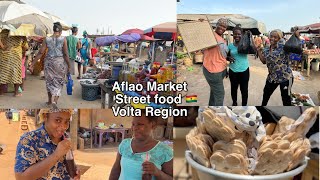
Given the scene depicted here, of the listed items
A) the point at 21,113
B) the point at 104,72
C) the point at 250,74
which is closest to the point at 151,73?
the point at 104,72

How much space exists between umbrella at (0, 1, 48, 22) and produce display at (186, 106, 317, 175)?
39.3 inches

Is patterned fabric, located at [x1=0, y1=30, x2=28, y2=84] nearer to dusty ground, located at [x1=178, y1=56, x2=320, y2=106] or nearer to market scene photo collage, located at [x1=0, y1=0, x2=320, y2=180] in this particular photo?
market scene photo collage, located at [x1=0, y1=0, x2=320, y2=180]

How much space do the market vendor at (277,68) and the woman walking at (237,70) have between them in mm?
77

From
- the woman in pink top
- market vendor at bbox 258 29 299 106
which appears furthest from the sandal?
market vendor at bbox 258 29 299 106

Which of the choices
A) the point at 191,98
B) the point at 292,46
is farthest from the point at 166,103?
the point at 292,46

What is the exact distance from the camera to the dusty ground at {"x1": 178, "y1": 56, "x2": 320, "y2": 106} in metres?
1.47

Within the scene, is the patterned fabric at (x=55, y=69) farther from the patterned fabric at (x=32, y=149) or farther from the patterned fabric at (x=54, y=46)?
the patterned fabric at (x=32, y=149)

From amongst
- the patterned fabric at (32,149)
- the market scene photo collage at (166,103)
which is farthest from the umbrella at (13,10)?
the patterned fabric at (32,149)

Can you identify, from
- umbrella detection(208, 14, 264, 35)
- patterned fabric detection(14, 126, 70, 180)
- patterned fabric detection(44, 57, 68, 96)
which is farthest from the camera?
patterned fabric detection(44, 57, 68, 96)

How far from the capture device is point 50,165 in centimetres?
123

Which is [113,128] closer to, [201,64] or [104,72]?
[201,64]

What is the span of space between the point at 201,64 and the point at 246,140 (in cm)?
59

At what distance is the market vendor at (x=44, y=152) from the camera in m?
1.21

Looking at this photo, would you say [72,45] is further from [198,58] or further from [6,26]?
[198,58]
